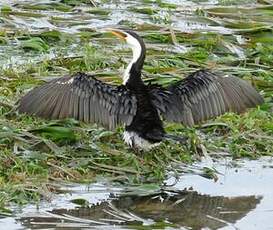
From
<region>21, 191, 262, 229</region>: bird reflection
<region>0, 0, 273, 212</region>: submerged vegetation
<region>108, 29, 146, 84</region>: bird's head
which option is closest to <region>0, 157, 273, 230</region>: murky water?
<region>21, 191, 262, 229</region>: bird reflection

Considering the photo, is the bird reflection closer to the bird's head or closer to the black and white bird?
the black and white bird

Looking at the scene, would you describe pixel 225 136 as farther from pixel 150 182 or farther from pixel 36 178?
pixel 36 178

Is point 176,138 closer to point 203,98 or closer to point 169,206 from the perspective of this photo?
point 203,98

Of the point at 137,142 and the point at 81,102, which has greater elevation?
the point at 81,102

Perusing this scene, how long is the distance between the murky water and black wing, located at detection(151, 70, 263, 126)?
1.68 ft

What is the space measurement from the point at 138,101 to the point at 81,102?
53 cm

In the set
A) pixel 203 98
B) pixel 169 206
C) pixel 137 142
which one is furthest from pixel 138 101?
pixel 169 206

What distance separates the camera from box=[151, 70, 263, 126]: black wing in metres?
10.7

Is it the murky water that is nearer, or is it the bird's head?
the murky water

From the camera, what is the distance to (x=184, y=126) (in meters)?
11.2

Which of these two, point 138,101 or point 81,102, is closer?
point 81,102

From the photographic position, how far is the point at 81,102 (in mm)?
10461

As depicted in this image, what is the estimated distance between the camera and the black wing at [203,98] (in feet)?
35.1

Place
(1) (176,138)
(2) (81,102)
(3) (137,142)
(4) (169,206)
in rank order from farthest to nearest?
(3) (137,142), (2) (81,102), (1) (176,138), (4) (169,206)
